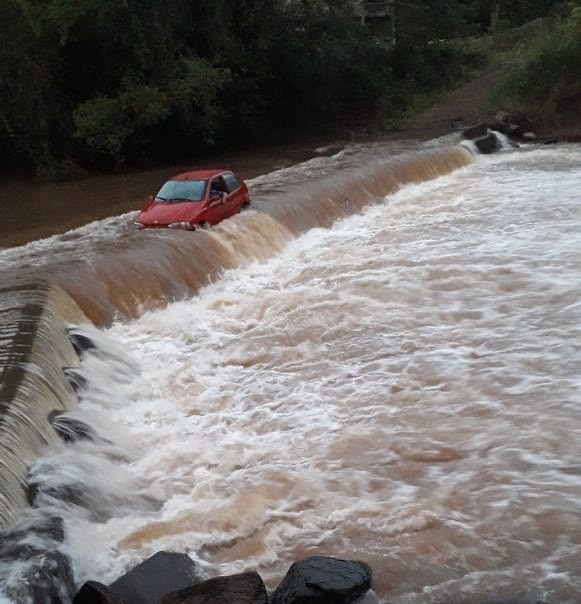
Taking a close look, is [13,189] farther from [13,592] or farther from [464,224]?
[13,592]

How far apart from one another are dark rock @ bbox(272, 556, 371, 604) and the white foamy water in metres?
0.26

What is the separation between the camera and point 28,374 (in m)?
8.38

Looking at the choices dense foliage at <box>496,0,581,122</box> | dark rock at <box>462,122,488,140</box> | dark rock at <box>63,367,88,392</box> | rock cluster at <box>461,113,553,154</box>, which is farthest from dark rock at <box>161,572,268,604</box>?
dense foliage at <box>496,0,581,122</box>

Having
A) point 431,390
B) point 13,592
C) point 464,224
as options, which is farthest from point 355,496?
point 464,224

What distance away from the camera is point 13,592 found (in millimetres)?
5441

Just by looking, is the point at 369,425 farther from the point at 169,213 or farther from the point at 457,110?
the point at 457,110

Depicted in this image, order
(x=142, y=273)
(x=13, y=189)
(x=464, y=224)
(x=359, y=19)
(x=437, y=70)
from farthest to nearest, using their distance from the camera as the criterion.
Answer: (x=437, y=70) < (x=359, y=19) < (x=13, y=189) < (x=464, y=224) < (x=142, y=273)

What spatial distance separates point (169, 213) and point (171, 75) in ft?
43.3

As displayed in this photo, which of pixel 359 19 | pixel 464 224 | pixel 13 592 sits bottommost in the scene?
pixel 464 224

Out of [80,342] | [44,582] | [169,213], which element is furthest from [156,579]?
[169,213]

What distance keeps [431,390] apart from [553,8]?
132 feet

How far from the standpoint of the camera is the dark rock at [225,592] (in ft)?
18.0

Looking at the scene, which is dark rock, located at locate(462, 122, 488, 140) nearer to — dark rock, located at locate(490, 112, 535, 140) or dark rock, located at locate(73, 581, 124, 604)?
dark rock, located at locate(490, 112, 535, 140)

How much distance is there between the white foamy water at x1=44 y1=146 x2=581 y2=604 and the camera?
6367 millimetres
